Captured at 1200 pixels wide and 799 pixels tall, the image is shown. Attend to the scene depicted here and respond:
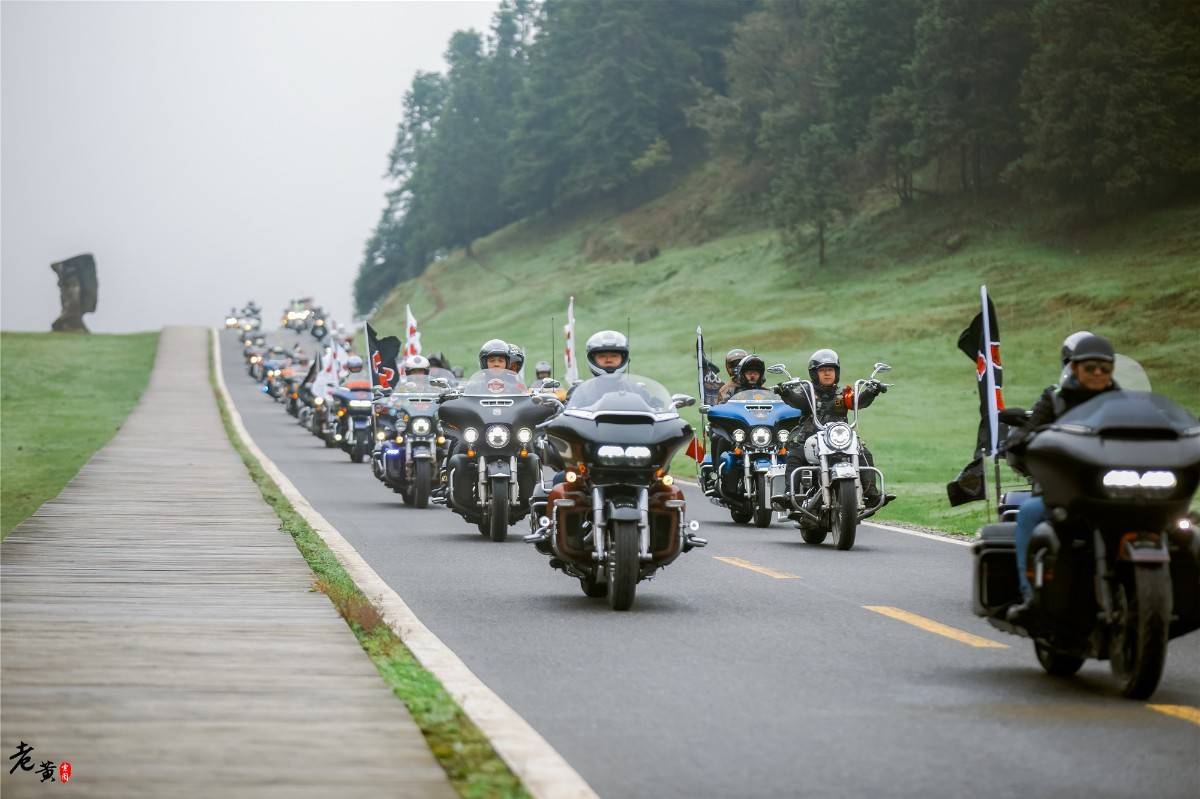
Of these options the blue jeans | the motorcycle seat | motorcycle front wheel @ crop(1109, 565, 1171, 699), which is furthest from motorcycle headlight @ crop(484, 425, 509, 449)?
motorcycle front wheel @ crop(1109, 565, 1171, 699)

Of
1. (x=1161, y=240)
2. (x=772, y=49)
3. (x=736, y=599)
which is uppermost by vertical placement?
(x=772, y=49)

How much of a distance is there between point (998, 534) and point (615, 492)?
11.6 ft

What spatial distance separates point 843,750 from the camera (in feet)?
25.1

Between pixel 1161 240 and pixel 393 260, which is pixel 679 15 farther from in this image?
pixel 1161 240

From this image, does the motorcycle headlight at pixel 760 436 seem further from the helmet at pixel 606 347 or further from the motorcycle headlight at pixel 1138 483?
the motorcycle headlight at pixel 1138 483

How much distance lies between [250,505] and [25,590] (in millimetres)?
8181

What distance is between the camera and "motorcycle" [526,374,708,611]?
499 inches

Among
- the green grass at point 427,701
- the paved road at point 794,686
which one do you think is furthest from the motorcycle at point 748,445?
the green grass at point 427,701

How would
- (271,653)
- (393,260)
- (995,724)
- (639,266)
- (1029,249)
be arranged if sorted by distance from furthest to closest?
(393,260)
(639,266)
(1029,249)
(271,653)
(995,724)

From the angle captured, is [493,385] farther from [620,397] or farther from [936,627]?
[936,627]

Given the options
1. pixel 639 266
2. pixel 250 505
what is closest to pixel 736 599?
pixel 250 505

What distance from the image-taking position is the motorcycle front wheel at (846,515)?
17.7m

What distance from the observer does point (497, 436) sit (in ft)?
Answer: 62.3

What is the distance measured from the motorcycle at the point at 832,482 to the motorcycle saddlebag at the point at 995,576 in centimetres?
757
